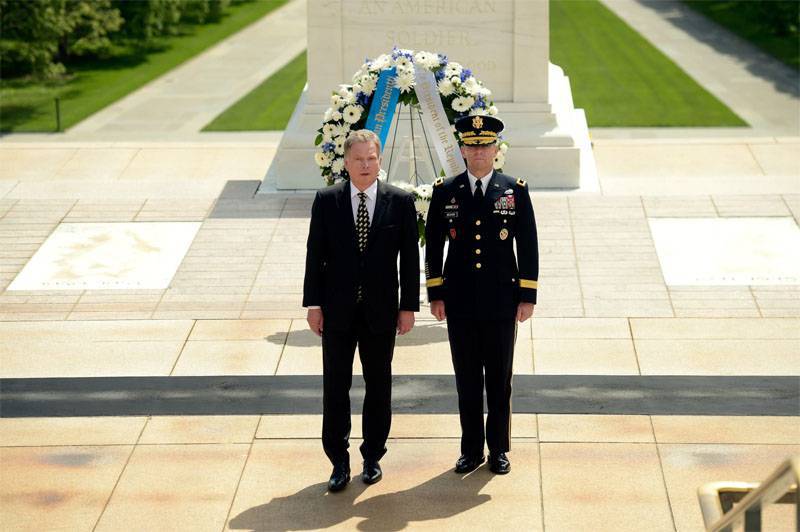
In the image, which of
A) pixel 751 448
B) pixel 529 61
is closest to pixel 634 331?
pixel 751 448

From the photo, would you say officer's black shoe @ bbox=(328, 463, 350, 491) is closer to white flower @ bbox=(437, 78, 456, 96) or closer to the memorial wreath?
the memorial wreath

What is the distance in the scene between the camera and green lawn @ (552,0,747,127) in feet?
66.1

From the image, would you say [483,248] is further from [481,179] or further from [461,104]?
[461,104]

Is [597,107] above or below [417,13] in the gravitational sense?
below

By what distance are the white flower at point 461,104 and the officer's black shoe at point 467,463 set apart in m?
3.43

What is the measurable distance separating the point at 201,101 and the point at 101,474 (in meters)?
16.2

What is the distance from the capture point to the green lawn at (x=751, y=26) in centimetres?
2661

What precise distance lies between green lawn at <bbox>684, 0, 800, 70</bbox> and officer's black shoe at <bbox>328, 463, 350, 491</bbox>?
20.3 m

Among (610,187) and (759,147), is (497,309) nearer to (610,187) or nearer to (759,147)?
(610,187)

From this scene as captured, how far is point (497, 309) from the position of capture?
6.74 metres

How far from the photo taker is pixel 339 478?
6781 mm

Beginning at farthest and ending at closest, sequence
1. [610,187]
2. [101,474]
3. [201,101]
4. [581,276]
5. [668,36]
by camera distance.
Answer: [668,36]
[201,101]
[610,187]
[581,276]
[101,474]

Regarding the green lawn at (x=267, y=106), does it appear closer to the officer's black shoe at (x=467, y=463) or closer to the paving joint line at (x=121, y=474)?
the paving joint line at (x=121, y=474)

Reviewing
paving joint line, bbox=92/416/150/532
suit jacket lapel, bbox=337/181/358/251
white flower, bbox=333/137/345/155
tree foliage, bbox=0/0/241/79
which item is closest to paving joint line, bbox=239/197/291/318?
paving joint line, bbox=92/416/150/532
